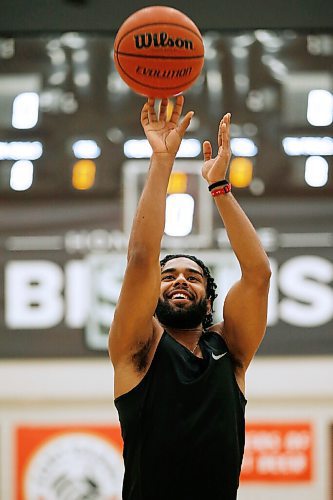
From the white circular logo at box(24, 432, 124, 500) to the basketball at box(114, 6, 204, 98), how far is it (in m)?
3.72

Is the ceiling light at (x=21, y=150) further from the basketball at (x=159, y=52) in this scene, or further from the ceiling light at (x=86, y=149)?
the basketball at (x=159, y=52)

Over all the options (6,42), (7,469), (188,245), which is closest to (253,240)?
(188,245)

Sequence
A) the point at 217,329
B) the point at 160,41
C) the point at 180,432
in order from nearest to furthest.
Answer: the point at 180,432
the point at 217,329
the point at 160,41

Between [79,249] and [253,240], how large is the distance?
396 cm

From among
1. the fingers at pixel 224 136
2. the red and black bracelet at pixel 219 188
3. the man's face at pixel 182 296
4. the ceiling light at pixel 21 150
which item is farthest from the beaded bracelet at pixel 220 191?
the ceiling light at pixel 21 150

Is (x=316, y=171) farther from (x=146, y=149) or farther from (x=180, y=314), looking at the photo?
(x=180, y=314)

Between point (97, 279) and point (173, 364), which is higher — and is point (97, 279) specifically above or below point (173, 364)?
above

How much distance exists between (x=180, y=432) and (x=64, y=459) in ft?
13.5

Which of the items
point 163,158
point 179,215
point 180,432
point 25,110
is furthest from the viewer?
point 25,110

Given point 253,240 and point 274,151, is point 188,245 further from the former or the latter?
point 253,240

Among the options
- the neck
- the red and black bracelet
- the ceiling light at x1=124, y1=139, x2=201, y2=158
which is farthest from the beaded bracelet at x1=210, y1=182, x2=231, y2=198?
the ceiling light at x1=124, y1=139, x2=201, y2=158

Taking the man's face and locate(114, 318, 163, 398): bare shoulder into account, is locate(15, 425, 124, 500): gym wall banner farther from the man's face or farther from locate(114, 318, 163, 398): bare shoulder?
locate(114, 318, 163, 398): bare shoulder

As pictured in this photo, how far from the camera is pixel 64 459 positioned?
6.87 m

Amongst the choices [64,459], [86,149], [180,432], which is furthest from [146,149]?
[180,432]
